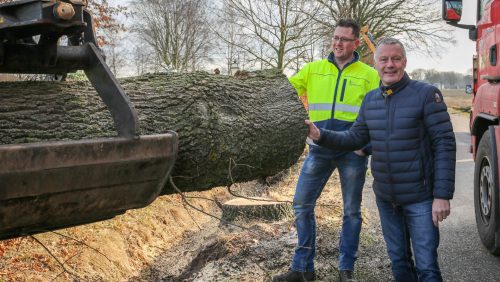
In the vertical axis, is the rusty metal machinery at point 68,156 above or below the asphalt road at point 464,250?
above

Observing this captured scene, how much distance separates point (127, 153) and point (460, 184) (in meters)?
7.11

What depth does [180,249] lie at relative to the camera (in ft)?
22.5

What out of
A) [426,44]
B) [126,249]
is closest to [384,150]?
[126,249]

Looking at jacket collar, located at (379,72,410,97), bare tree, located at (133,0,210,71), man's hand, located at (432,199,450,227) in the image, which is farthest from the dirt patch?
bare tree, located at (133,0,210,71)

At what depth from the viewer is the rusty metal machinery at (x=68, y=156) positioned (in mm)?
1772

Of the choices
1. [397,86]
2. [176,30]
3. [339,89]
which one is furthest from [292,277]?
[176,30]

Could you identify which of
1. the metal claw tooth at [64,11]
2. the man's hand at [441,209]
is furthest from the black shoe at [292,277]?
the metal claw tooth at [64,11]

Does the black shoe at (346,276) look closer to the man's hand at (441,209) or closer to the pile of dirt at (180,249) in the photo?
the pile of dirt at (180,249)

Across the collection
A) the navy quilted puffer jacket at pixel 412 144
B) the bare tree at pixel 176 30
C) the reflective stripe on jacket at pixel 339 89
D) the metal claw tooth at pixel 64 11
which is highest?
the bare tree at pixel 176 30

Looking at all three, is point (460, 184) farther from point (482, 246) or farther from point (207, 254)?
point (207, 254)

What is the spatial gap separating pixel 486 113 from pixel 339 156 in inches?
57.3

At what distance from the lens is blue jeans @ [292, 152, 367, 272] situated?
12.2 feet

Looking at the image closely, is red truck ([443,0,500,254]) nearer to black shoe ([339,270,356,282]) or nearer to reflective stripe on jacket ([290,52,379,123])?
reflective stripe on jacket ([290,52,379,123])

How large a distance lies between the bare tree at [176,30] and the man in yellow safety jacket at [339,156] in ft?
66.3
